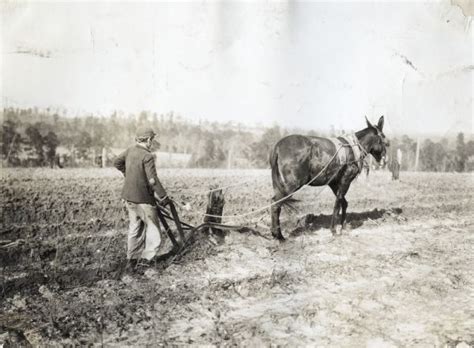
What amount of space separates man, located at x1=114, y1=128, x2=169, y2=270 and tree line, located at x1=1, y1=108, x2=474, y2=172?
4.54 ft

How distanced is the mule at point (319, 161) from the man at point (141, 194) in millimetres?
1563

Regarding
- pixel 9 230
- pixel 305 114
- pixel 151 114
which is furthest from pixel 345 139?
pixel 9 230

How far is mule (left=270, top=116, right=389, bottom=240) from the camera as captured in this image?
480 centimetres

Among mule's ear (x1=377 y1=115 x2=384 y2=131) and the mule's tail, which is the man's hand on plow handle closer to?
the mule's tail

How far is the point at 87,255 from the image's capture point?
13.7 ft

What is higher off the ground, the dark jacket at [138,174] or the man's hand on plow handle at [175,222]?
the dark jacket at [138,174]

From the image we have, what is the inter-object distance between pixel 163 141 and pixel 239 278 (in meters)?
4.11

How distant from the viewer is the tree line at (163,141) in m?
5.44

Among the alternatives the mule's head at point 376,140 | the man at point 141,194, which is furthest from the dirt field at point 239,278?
the mule's head at point 376,140

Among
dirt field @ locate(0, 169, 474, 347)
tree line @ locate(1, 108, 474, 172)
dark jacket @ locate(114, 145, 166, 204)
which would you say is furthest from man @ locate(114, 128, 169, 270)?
tree line @ locate(1, 108, 474, 172)

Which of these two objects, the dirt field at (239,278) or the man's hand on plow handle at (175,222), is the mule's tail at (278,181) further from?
the man's hand on plow handle at (175,222)

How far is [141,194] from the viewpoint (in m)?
3.80

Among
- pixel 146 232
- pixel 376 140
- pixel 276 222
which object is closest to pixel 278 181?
pixel 276 222

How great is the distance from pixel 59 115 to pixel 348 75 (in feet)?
12.8
